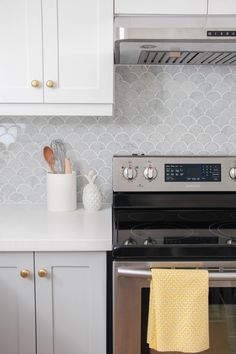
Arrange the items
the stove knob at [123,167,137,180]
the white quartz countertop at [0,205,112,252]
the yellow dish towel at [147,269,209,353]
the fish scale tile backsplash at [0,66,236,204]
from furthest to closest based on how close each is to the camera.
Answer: the fish scale tile backsplash at [0,66,236,204] → the stove knob at [123,167,137,180] → the white quartz countertop at [0,205,112,252] → the yellow dish towel at [147,269,209,353]

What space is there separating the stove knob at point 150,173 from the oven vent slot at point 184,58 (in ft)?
1.63

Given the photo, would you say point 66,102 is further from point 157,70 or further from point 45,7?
point 157,70

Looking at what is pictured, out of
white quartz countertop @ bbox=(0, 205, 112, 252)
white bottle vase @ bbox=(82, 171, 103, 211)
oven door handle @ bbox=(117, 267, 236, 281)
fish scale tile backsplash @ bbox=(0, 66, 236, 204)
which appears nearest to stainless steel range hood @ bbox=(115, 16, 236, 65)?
fish scale tile backsplash @ bbox=(0, 66, 236, 204)

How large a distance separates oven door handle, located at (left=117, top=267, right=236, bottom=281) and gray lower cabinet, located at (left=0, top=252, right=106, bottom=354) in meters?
0.16

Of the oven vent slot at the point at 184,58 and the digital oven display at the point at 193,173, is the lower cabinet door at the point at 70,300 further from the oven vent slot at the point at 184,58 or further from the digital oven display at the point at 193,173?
the oven vent slot at the point at 184,58

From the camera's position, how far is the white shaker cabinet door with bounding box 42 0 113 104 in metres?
1.58

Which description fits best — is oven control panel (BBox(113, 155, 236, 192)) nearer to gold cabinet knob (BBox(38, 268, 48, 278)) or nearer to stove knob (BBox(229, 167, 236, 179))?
stove knob (BBox(229, 167, 236, 179))

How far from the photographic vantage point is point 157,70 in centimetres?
191

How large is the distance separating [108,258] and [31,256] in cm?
28

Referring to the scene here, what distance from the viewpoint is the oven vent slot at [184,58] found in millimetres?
1647

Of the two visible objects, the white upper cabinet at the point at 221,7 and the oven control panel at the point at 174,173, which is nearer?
the white upper cabinet at the point at 221,7

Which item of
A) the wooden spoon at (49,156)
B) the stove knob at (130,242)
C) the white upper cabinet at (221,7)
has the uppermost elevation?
the white upper cabinet at (221,7)

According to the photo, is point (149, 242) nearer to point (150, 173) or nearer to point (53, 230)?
point (53, 230)

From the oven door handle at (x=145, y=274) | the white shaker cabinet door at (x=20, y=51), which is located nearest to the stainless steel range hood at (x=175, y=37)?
the white shaker cabinet door at (x=20, y=51)
